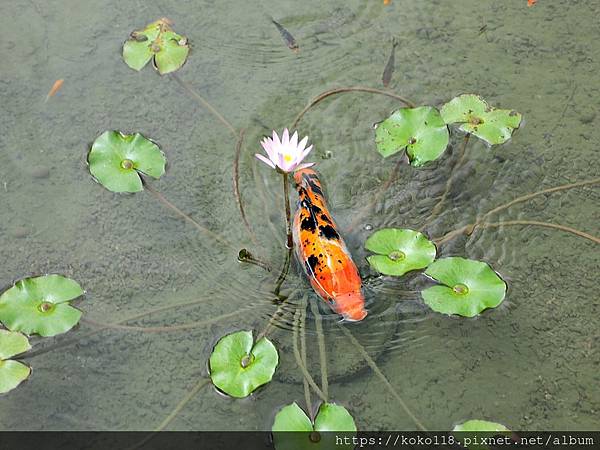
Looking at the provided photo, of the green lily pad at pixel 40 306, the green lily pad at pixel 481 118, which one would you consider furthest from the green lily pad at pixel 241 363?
the green lily pad at pixel 481 118

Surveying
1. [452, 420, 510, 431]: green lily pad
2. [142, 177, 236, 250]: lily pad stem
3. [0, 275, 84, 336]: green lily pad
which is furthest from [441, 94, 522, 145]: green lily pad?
[0, 275, 84, 336]: green lily pad

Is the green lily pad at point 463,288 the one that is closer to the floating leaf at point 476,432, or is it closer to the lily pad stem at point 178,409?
the floating leaf at point 476,432

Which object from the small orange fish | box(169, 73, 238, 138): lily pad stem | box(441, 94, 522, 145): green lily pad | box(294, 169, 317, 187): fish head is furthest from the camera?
the small orange fish

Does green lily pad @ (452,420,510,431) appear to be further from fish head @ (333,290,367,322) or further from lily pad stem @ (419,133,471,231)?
lily pad stem @ (419,133,471,231)

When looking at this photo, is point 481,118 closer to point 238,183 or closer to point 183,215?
point 238,183

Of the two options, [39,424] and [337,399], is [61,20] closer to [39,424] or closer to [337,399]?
[39,424]

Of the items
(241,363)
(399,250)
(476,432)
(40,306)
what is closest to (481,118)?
(399,250)
